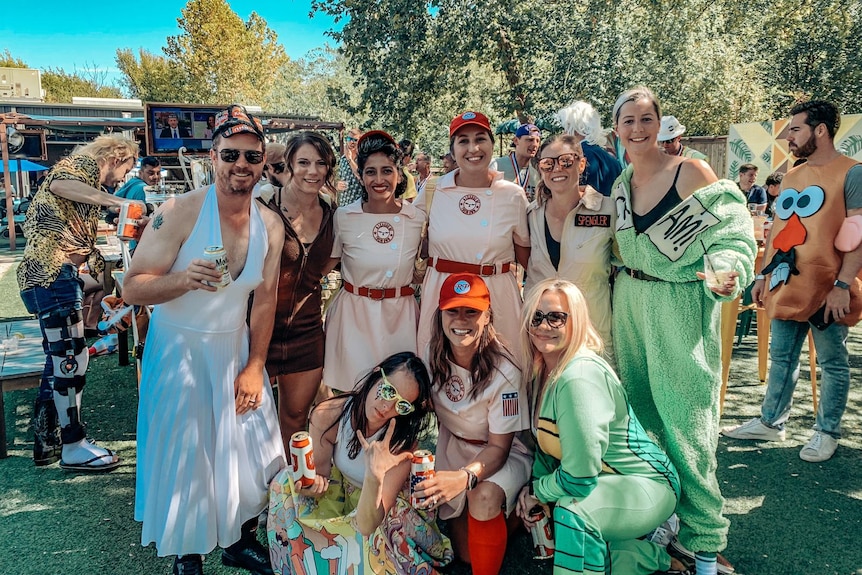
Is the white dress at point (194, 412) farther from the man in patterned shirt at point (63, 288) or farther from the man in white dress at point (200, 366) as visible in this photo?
the man in patterned shirt at point (63, 288)

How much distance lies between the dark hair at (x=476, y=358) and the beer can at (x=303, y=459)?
71cm

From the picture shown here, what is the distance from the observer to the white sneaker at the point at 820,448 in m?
3.70

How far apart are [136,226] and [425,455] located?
79.6 inches

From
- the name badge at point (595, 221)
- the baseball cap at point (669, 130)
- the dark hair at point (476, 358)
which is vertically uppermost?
the baseball cap at point (669, 130)

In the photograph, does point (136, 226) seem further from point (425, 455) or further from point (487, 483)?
point (487, 483)

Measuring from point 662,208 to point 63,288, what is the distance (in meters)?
3.46

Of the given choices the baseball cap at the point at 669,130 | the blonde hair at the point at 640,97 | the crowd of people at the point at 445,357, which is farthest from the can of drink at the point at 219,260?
the baseball cap at the point at 669,130

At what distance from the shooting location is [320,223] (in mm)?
3217

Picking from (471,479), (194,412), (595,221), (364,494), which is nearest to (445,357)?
(471,479)

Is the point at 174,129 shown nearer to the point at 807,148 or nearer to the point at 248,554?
the point at 248,554

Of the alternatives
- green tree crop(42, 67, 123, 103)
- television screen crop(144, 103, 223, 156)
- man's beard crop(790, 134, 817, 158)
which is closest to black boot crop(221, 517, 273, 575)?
man's beard crop(790, 134, 817, 158)

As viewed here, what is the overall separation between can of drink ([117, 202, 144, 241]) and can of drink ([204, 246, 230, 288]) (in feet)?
3.97

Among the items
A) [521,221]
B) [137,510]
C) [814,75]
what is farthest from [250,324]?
[814,75]

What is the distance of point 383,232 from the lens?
125 inches
